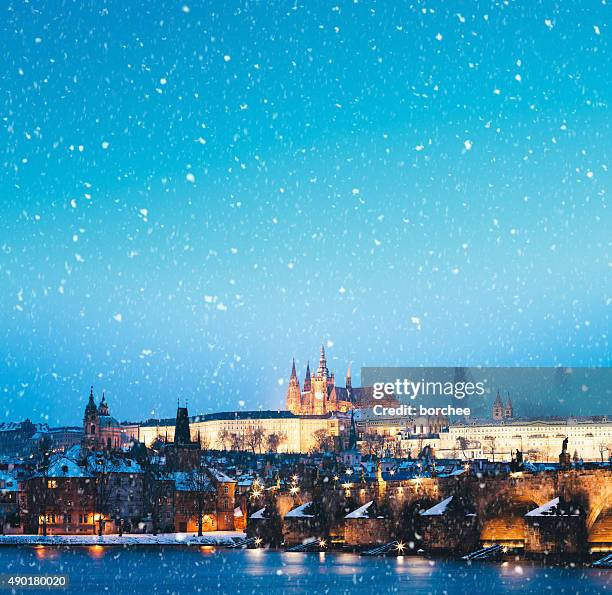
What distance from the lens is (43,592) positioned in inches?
1767

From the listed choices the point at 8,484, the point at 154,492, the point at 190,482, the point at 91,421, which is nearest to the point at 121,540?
the point at 154,492

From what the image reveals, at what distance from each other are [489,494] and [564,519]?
7.72 metres

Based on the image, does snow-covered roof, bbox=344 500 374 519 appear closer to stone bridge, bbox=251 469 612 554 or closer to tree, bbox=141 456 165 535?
stone bridge, bbox=251 469 612 554

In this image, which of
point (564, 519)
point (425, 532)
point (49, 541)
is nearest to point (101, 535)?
point (49, 541)

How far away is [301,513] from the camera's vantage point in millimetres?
76500

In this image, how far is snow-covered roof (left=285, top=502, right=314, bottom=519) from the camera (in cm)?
7594

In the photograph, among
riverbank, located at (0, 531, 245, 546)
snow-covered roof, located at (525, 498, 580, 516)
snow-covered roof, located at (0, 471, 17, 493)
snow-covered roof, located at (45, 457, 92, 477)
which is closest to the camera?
snow-covered roof, located at (525, 498, 580, 516)

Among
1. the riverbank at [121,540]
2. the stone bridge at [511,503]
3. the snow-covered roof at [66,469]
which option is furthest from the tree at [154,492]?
the stone bridge at [511,503]

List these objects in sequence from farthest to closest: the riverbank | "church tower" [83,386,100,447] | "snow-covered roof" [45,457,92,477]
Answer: "church tower" [83,386,100,447] < "snow-covered roof" [45,457,92,477] < the riverbank

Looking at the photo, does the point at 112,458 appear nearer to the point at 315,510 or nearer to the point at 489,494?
the point at 315,510

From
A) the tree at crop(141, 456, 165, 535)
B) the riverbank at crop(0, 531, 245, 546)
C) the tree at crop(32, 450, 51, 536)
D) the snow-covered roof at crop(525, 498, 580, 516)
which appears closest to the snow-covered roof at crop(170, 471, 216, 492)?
the tree at crop(141, 456, 165, 535)

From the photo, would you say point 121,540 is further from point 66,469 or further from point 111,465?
point 111,465

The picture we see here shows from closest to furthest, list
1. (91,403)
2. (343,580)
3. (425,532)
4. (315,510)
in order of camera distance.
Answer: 1. (343,580)
2. (425,532)
3. (315,510)
4. (91,403)

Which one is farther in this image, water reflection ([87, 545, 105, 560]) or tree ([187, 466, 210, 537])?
tree ([187, 466, 210, 537])
